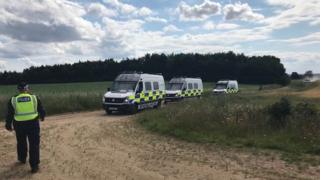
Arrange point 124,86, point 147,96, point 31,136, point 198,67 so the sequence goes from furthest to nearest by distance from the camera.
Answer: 1. point 198,67
2. point 147,96
3. point 124,86
4. point 31,136

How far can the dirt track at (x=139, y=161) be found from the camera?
332 inches

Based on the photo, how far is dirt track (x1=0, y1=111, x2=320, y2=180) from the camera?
332 inches

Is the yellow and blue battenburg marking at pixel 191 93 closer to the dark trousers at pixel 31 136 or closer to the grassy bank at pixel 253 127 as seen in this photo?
the grassy bank at pixel 253 127

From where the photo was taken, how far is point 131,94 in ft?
76.5

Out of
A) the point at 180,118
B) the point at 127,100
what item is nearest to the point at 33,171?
the point at 180,118

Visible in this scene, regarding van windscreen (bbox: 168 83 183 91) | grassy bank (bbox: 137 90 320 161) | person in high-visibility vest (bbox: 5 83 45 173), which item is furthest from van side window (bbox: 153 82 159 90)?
person in high-visibility vest (bbox: 5 83 45 173)

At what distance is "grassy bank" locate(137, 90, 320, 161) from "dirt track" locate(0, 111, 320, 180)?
35.0 inches

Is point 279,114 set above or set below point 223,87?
below

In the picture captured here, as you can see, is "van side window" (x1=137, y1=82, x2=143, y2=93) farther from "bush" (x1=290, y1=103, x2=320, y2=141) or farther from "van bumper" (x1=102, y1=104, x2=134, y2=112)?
"bush" (x1=290, y1=103, x2=320, y2=141)

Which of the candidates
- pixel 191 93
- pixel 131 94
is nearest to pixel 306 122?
pixel 131 94

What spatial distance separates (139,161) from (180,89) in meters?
22.7

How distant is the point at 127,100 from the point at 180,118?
792 centimetres

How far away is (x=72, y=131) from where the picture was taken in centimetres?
1506

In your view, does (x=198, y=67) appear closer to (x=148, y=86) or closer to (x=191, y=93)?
(x=191, y=93)
